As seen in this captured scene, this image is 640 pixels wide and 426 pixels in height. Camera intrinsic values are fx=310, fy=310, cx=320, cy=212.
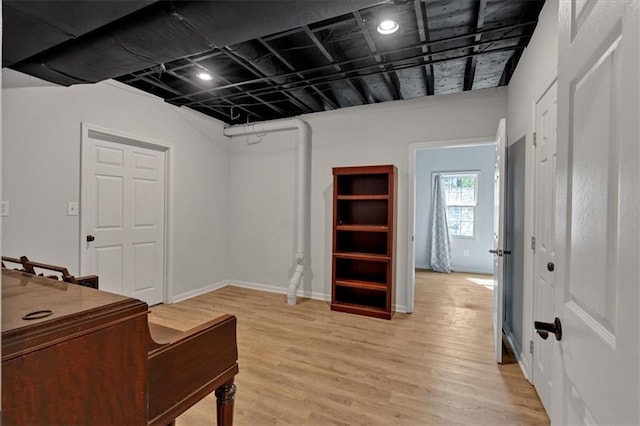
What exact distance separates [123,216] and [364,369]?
3046 millimetres

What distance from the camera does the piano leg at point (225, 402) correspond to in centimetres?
139

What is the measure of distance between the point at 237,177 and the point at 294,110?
1.37 meters

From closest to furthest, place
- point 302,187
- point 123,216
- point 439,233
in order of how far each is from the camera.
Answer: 1. point 123,216
2. point 302,187
3. point 439,233

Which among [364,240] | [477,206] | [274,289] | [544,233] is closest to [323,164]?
[364,240]

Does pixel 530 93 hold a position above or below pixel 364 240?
above

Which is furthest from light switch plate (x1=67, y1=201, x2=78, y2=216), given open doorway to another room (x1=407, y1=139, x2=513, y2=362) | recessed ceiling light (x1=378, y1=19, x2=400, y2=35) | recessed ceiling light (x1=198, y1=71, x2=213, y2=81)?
open doorway to another room (x1=407, y1=139, x2=513, y2=362)

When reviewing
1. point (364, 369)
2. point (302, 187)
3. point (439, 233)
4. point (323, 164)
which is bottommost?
point (364, 369)

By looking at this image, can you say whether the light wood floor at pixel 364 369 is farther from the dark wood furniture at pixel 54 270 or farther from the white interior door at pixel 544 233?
the dark wood furniture at pixel 54 270

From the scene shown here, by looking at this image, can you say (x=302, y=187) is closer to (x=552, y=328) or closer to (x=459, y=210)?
(x=552, y=328)

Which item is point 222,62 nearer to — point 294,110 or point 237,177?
point 294,110

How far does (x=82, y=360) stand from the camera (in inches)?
30.4

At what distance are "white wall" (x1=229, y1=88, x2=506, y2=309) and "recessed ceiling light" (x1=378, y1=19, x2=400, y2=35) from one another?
1.35 meters

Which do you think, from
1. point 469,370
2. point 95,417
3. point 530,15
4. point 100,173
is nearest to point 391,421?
point 469,370

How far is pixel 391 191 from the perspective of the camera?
3533 mm
